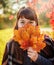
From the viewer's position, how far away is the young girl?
5.18 feet

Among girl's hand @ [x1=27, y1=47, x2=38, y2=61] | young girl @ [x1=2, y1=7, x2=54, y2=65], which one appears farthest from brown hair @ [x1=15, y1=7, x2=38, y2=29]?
girl's hand @ [x1=27, y1=47, x2=38, y2=61]

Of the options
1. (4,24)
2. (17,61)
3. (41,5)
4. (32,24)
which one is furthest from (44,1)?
(17,61)

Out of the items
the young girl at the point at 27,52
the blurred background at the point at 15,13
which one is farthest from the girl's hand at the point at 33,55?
the blurred background at the point at 15,13

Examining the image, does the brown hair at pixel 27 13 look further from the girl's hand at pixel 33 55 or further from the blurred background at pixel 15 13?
the girl's hand at pixel 33 55

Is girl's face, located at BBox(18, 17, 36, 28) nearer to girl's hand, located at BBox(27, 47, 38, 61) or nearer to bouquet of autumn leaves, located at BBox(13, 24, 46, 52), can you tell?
bouquet of autumn leaves, located at BBox(13, 24, 46, 52)

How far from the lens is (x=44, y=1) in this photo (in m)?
1.61

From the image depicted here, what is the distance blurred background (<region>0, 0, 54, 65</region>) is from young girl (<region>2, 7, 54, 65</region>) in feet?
0.12

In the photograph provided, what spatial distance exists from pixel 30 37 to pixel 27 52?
108 mm

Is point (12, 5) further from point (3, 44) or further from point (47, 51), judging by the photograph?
point (47, 51)

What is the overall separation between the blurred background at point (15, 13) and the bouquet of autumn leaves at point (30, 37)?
58 millimetres

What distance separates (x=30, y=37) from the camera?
156 cm

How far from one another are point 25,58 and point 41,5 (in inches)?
15.1

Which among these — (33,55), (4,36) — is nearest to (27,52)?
(33,55)

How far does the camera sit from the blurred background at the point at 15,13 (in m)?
1.61
